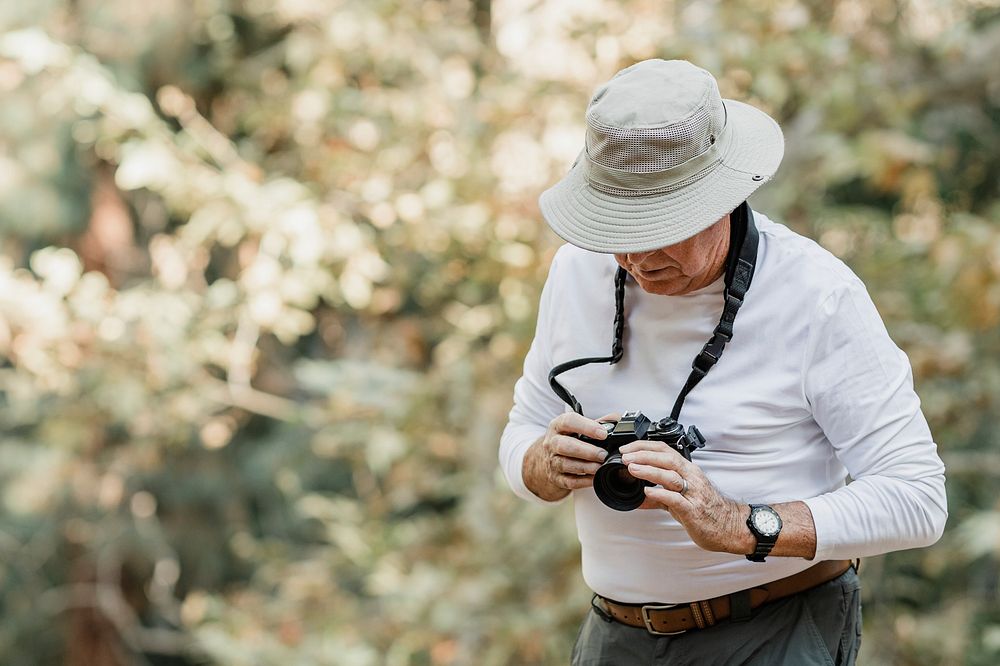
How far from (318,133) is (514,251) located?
1546 mm

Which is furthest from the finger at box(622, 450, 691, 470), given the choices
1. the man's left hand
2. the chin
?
the chin

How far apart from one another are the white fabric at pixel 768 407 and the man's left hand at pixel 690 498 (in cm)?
11

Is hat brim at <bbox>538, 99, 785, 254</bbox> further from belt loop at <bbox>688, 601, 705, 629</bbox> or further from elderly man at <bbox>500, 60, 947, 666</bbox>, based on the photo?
belt loop at <bbox>688, 601, 705, 629</bbox>

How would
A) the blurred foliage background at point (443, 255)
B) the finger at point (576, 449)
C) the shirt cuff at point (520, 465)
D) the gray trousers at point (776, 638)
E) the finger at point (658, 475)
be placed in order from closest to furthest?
1. the finger at point (658, 475)
2. the finger at point (576, 449)
3. the gray trousers at point (776, 638)
4. the shirt cuff at point (520, 465)
5. the blurred foliage background at point (443, 255)

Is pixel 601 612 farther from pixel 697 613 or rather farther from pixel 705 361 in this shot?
pixel 705 361

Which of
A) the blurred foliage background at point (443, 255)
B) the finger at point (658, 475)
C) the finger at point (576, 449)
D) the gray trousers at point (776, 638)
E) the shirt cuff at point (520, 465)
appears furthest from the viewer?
the blurred foliage background at point (443, 255)

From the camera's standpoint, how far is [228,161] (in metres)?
5.04

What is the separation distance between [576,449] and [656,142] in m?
0.44

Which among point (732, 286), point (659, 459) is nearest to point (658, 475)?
point (659, 459)

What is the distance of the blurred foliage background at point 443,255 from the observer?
3.99 m

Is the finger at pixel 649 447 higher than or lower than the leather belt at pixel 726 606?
higher

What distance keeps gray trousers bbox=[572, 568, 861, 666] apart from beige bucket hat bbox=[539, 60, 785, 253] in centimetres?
60

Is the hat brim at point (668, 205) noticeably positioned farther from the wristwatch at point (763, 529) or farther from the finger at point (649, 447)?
the wristwatch at point (763, 529)

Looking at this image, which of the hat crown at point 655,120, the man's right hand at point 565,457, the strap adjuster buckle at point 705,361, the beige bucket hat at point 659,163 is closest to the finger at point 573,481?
the man's right hand at point 565,457
